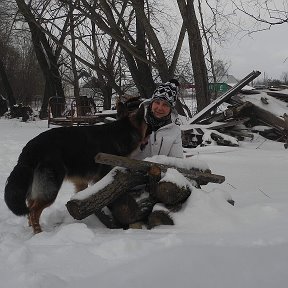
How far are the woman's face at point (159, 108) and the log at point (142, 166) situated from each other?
2.20ft

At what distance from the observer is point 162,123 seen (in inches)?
169

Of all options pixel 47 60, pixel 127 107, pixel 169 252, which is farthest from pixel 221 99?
pixel 47 60

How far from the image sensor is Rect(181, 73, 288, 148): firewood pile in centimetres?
960

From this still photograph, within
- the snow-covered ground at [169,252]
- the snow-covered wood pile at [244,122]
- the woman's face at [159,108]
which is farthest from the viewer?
the snow-covered wood pile at [244,122]

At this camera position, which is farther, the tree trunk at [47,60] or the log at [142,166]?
the tree trunk at [47,60]

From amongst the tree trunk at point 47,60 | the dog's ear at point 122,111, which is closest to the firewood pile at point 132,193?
the dog's ear at point 122,111

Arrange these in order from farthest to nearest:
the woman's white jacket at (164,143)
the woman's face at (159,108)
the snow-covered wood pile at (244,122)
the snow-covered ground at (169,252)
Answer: the snow-covered wood pile at (244,122), the woman's white jacket at (164,143), the woman's face at (159,108), the snow-covered ground at (169,252)

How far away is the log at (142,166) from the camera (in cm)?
338

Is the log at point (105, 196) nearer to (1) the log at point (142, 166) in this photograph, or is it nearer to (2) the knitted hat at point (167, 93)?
(1) the log at point (142, 166)

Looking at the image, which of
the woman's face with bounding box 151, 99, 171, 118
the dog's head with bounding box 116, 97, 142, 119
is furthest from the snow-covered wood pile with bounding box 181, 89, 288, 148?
the woman's face with bounding box 151, 99, 171, 118

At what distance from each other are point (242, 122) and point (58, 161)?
7.57m

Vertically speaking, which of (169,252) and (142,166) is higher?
(142,166)

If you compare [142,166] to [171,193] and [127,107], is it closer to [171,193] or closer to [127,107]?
[171,193]

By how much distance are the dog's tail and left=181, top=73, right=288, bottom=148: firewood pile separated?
6204 mm
